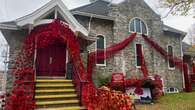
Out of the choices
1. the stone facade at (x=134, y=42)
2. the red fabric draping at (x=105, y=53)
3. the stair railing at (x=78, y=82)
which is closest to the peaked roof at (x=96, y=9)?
the stone facade at (x=134, y=42)

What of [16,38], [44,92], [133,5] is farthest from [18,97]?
[133,5]

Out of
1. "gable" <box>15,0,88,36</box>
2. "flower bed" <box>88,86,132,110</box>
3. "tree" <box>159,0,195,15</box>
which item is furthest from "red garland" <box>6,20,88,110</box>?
"tree" <box>159,0,195,15</box>

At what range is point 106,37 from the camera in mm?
14406

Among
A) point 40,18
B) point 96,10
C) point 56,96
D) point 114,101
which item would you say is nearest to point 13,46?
point 40,18

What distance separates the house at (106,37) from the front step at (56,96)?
1.28 ft

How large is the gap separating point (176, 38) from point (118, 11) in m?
6.85

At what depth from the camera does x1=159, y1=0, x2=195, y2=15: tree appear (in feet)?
29.3

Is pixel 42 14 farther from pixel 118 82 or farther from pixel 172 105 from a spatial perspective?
pixel 172 105

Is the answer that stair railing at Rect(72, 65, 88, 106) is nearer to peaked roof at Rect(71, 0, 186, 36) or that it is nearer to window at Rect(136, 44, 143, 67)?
peaked roof at Rect(71, 0, 186, 36)

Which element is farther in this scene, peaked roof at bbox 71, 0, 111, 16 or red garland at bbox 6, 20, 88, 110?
peaked roof at bbox 71, 0, 111, 16

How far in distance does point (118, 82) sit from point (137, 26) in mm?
5737

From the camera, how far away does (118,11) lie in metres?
14.9

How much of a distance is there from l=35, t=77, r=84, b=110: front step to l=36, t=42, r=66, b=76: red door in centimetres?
152

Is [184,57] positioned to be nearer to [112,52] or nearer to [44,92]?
[112,52]
